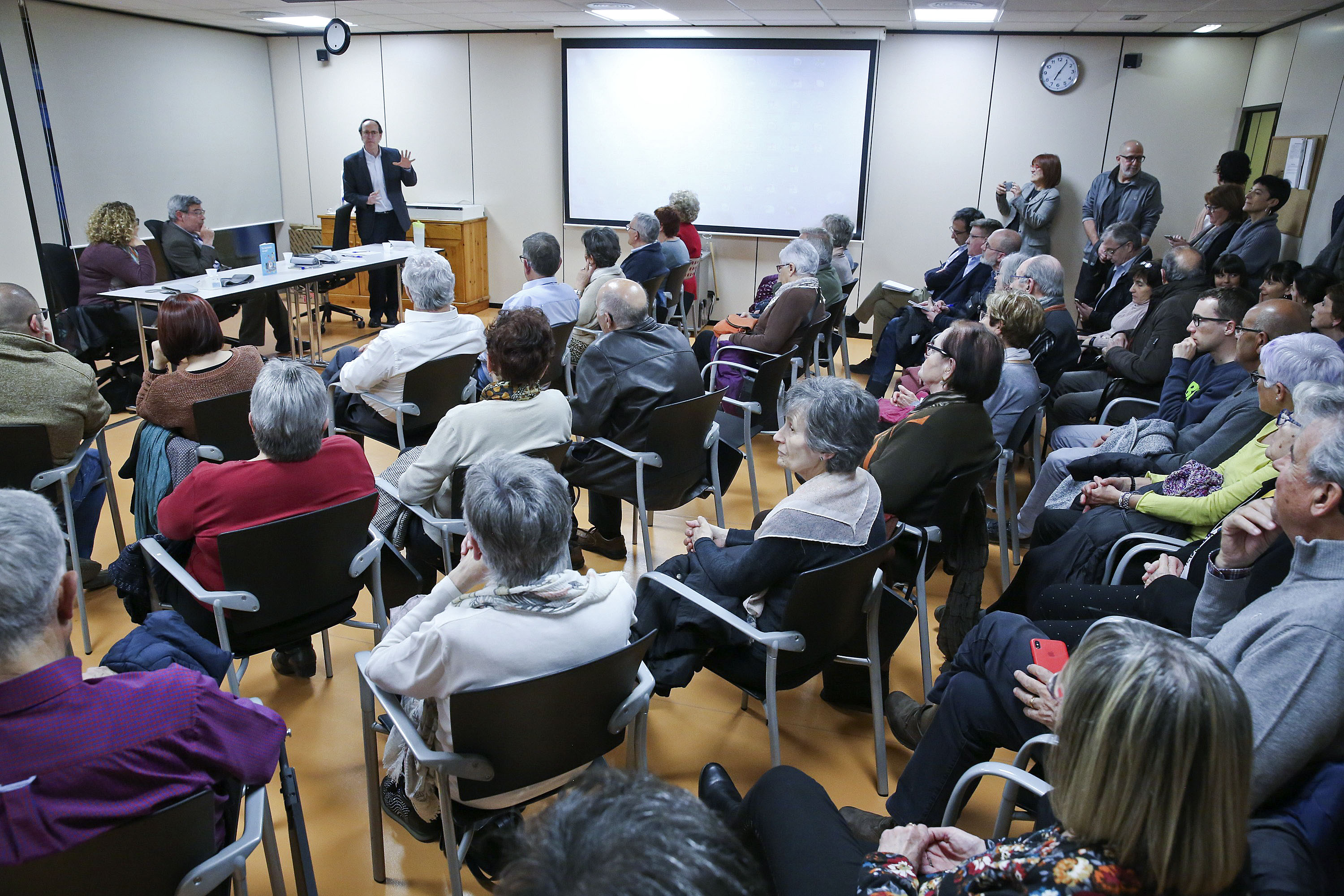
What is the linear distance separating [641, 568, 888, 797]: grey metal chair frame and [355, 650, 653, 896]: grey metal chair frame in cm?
32

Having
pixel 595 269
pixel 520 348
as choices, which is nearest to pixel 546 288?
pixel 595 269

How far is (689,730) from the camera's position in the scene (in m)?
2.66

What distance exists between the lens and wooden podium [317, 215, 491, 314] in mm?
8586

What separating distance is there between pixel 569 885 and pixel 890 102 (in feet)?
26.1

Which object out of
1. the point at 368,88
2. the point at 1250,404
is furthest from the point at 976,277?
the point at 368,88

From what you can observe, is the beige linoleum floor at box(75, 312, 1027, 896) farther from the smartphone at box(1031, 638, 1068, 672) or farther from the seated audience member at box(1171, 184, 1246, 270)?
the seated audience member at box(1171, 184, 1246, 270)

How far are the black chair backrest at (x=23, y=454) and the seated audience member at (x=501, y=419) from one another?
111cm

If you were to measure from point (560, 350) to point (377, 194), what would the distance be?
162 inches

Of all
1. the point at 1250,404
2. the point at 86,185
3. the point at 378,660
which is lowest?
the point at 378,660

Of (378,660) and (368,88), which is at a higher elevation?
(368,88)

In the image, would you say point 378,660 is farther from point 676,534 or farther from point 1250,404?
point 1250,404

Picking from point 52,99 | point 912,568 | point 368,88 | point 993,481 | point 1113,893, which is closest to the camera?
point 1113,893

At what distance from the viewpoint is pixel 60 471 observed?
271 centimetres

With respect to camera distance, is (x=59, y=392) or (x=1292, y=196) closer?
(x=59, y=392)
